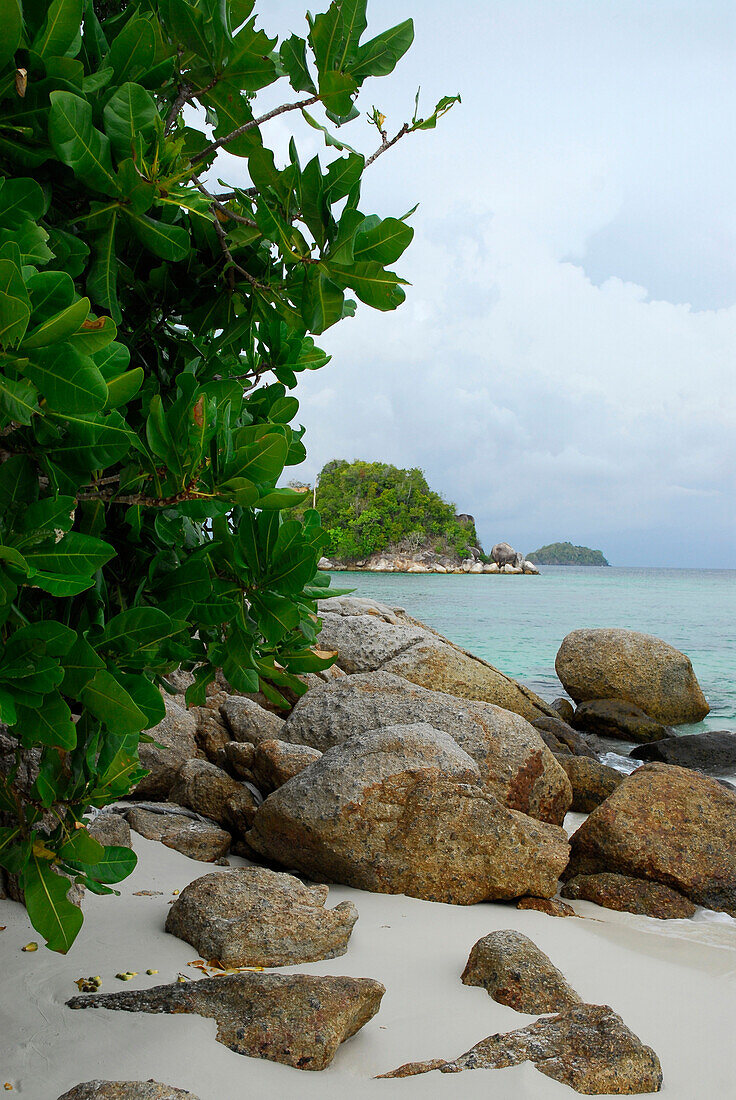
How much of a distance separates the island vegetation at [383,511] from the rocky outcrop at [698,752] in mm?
63036

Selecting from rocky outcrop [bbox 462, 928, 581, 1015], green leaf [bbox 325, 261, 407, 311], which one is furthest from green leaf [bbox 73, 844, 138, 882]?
rocky outcrop [bbox 462, 928, 581, 1015]

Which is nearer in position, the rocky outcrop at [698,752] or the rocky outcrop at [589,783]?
the rocky outcrop at [589,783]

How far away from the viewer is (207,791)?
17.1ft

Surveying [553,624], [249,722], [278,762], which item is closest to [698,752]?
[249,722]

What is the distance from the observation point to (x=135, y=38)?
1.54 metres

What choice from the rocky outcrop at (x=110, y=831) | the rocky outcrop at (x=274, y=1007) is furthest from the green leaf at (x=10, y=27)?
the rocky outcrop at (x=110, y=831)

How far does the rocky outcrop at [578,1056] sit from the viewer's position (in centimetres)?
234

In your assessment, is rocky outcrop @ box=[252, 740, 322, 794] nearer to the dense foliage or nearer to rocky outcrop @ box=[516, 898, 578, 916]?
rocky outcrop @ box=[516, 898, 578, 916]

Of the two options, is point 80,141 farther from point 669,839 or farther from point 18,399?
point 669,839

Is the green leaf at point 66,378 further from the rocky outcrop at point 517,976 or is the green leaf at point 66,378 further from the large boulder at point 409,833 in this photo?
the large boulder at point 409,833

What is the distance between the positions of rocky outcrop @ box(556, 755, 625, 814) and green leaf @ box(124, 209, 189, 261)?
660 centimetres

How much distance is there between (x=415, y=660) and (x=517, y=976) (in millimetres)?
6603

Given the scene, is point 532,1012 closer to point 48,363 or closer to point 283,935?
point 283,935

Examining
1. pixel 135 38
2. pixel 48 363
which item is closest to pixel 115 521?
pixel 48 363
